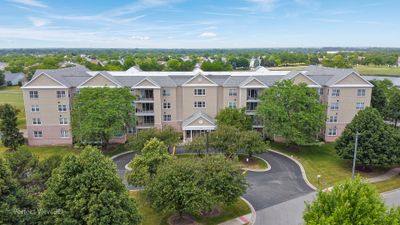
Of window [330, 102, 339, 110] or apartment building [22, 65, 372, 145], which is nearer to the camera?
apartment building [22, 65, 372, 145]

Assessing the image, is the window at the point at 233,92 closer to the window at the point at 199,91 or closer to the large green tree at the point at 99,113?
the window at the point at 199,91

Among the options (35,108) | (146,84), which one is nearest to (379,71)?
(146,84)

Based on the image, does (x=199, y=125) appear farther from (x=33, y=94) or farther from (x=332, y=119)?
(x=33, y=94)

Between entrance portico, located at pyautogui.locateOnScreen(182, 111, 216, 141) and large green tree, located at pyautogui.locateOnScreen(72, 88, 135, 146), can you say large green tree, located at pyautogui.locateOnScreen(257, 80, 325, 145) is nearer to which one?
entrance portico, located at pyautogui.locateOnScreen(182, 111, 216, 141)

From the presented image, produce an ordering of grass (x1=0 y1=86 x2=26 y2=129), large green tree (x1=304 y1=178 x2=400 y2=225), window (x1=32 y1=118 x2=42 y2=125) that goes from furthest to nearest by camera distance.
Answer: grass (x1=0 y1=86 x2=26 y2=129) < window (x1=32 y1=118 x2=42 y2=125) < large green tree (x1=304 y1=178 x2=400 y2=225)

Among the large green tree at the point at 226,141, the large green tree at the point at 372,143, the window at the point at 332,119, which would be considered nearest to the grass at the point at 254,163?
the large green tree at the point at 226,141

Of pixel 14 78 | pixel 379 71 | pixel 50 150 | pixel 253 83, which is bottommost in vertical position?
pixel 50 150

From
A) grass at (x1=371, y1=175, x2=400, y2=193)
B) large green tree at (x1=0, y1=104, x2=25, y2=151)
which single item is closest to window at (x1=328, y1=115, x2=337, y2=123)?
grass at (x1=371, y1=175, x2=400, y2=193)
